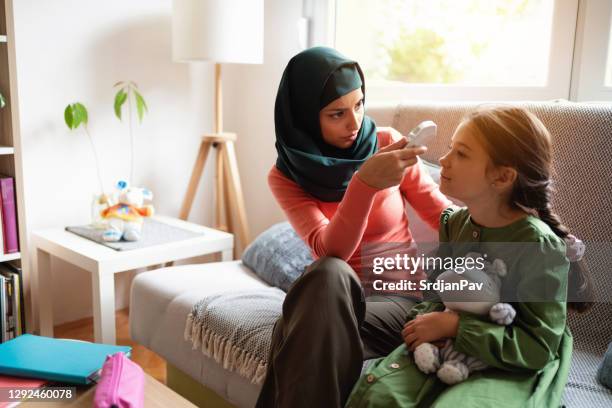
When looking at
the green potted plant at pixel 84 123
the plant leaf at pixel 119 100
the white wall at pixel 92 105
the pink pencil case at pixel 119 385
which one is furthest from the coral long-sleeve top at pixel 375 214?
the white wall at pixel 92 105

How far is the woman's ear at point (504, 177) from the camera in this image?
1034mm

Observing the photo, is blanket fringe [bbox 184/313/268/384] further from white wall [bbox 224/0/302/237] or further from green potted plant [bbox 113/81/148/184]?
white wall [bbox 224/0/302/237]

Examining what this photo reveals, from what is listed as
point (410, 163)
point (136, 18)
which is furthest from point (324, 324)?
point (136, 18)

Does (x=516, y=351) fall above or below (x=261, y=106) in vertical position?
below

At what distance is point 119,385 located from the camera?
998 millimetres

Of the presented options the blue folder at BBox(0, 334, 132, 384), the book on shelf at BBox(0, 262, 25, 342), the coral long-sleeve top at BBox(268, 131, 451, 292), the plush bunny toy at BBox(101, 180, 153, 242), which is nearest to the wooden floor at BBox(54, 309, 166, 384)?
the book on shelf at BBox(0, 262, 25, 342)

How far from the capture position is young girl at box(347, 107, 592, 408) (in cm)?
96

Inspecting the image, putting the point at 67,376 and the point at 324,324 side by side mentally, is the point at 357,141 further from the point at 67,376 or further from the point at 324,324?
the point at 67,376

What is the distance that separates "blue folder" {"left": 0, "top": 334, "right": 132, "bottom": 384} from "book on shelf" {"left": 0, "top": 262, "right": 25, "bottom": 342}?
2.53ft

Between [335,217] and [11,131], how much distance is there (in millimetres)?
1279

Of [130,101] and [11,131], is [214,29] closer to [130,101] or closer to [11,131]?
[130,101]

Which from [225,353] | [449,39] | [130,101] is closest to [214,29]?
[130,101]

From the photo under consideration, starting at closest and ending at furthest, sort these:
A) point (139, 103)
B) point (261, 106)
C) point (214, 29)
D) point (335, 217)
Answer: point (335, 217), point (214, 29), point (139, 103), point (261, 106)

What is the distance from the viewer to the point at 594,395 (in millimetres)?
1123
